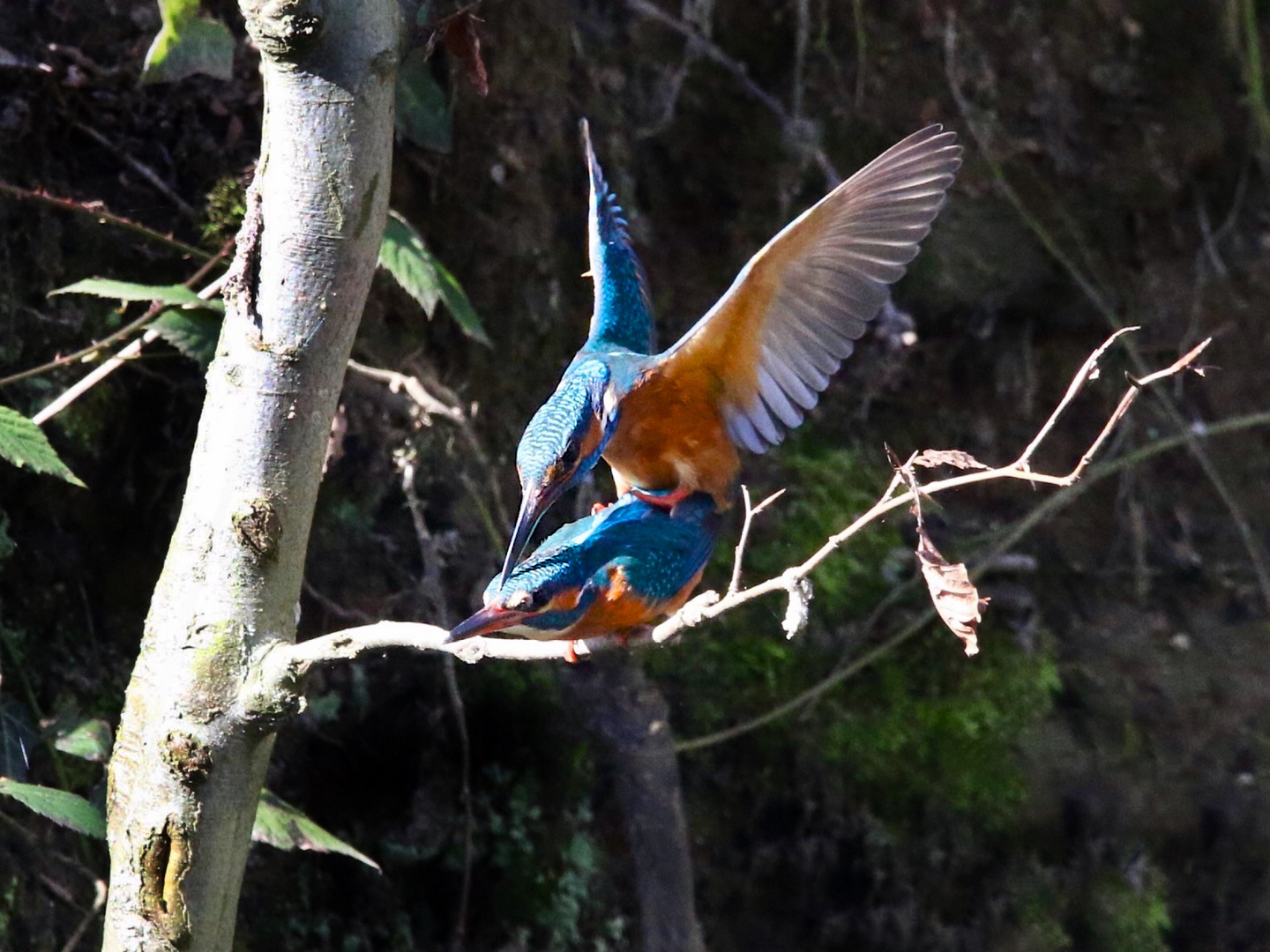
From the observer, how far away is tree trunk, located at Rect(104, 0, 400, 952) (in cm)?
178

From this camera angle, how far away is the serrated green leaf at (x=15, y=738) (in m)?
2.16

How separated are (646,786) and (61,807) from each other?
1.42 metres

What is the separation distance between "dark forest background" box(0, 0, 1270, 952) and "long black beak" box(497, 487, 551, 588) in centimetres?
76

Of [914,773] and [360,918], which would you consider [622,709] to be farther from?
[914,773]

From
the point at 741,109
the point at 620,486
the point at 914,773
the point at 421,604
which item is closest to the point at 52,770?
the point at 421,604

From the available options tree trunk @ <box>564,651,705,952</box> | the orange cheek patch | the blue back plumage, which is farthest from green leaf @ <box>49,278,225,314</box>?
tree trunk @ <box>564,651,705,952</box>

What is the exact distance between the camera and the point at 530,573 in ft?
5.04

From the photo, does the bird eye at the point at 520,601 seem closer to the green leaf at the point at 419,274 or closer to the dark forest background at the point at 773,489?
the dark forest background at the point at 773,489

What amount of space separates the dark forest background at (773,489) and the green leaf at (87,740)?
93 mm

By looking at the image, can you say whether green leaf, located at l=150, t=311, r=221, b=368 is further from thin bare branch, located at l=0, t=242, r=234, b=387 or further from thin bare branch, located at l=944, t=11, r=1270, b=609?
thin bare branch, located at l=944, t=11, r=1270, b=609

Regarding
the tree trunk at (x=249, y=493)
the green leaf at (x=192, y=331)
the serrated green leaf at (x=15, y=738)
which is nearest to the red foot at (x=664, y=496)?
the tree trunk at (x=249, y=493)

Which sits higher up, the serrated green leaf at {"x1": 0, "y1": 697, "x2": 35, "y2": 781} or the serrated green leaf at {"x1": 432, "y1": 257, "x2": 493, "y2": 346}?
the serrated green leaf at {"x1": 432, "y1": 257, "x2": 493, "y2": 346}

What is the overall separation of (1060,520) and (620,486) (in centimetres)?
261

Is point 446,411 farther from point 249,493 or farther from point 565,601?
point 565,601
